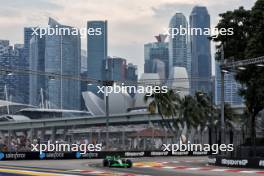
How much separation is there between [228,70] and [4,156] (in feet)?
87.4

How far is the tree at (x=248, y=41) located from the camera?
4778 centimetres

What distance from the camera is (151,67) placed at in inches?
7781

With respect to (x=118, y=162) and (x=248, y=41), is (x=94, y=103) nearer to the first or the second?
(x=248, y=41)

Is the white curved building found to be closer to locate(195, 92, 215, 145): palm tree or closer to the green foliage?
locate(195, 92, 215, 145): palm tree

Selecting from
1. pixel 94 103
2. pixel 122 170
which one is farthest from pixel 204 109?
pixel 94 103

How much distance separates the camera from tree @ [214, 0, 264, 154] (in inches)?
1881

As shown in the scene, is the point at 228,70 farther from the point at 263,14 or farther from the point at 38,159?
the point at 38,159

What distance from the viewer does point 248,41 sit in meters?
48.9
